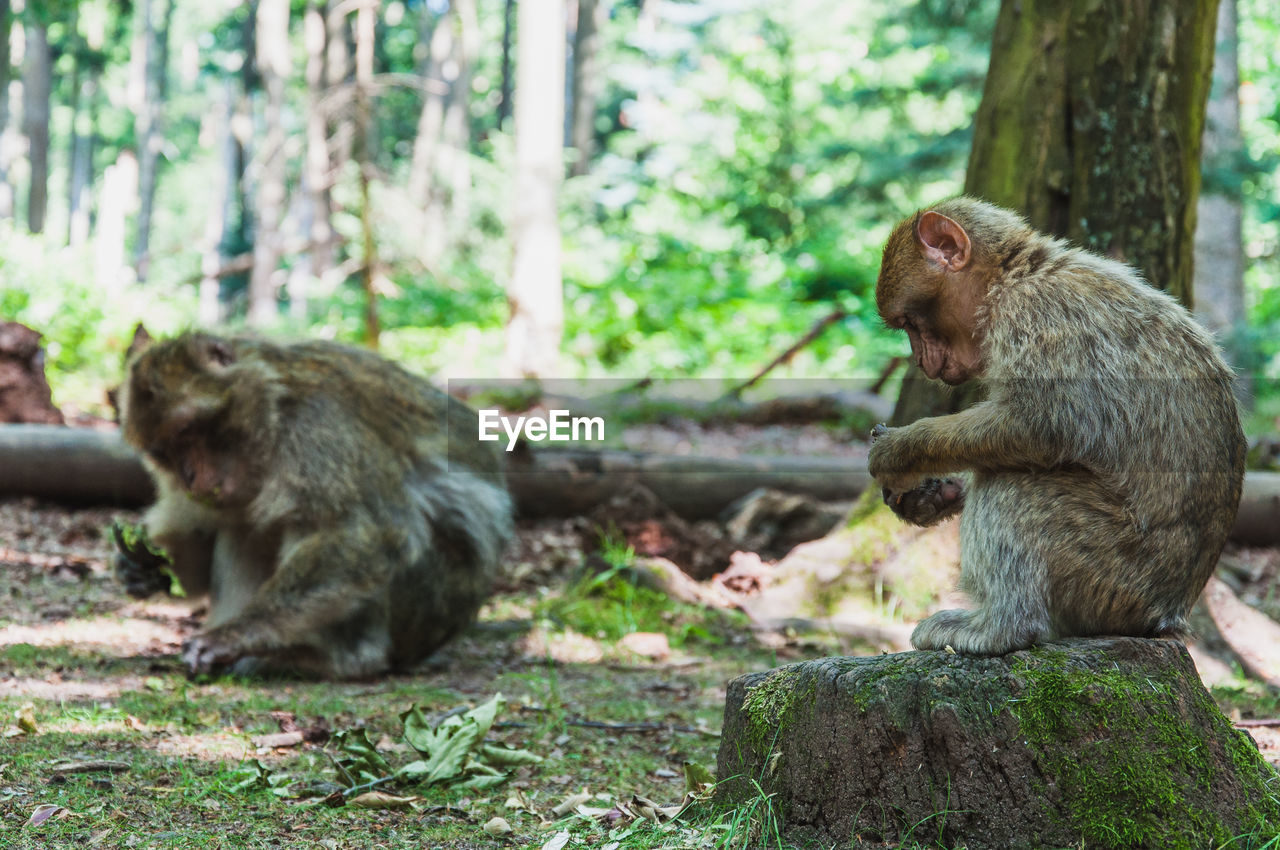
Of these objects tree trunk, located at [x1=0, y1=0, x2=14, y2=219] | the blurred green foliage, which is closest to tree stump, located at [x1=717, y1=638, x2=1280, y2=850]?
the blurred green foliage

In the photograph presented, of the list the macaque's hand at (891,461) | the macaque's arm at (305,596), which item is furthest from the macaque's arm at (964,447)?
the macaque's arm at (305,596)

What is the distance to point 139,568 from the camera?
5887 millimetres

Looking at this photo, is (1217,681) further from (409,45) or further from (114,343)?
(409,45)

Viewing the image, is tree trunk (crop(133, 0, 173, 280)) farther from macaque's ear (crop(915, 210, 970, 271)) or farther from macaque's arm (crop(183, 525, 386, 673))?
macaque's ear (crop(915, 210, 970, 271))

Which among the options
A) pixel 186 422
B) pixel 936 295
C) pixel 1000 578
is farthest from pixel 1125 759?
pixel 186 422

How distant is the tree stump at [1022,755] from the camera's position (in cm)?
273

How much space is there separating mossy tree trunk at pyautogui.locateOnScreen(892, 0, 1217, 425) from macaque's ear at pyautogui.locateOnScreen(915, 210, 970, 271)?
2207 mm

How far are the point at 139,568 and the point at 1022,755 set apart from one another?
4709 millimetres

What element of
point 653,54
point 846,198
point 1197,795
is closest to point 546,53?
point 846,198

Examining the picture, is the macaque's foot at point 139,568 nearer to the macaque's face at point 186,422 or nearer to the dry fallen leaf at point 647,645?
the macaque's face at point 186,422

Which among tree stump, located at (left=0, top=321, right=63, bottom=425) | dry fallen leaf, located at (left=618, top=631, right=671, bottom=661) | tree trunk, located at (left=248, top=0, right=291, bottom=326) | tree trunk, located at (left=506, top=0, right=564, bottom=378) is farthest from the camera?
tree trunk, located at (left=248, top=0, right=291, bottom=326)

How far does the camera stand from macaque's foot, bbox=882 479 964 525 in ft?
11.5

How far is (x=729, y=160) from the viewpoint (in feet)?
77.4

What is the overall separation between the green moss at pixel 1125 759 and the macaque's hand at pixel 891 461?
0.66 meters
